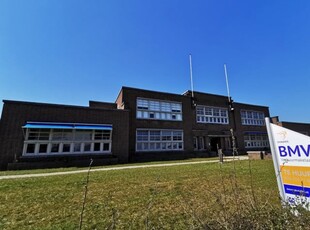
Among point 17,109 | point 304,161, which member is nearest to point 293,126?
point 304,161

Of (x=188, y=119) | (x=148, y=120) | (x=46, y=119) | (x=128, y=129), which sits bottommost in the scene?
(x=128, y=129)

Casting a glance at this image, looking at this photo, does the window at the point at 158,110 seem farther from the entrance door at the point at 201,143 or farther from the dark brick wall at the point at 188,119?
the entrance door at the point at 201,143

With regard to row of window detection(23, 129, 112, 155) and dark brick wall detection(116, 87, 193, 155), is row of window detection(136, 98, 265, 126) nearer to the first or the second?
dark brick wall detection(116, 87, 193, 155)

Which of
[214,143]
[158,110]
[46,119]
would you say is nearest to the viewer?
[46,119]

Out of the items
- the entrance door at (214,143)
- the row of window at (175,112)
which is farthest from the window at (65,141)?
the entrance door at (214,143)

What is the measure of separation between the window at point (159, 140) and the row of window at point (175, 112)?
1.76 metres

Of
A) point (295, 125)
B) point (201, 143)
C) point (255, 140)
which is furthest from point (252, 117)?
point (295, 125)

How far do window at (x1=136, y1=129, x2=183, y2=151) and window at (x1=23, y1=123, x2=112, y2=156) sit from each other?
160 inches

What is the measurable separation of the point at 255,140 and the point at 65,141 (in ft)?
91.1

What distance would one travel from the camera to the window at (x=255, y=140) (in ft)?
89.4

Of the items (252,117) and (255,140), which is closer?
(255,140)

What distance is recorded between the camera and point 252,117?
29203 mm

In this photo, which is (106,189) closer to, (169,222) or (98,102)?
(169,222)

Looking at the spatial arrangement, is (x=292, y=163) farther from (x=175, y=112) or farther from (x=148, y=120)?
(x=175, y=112)
